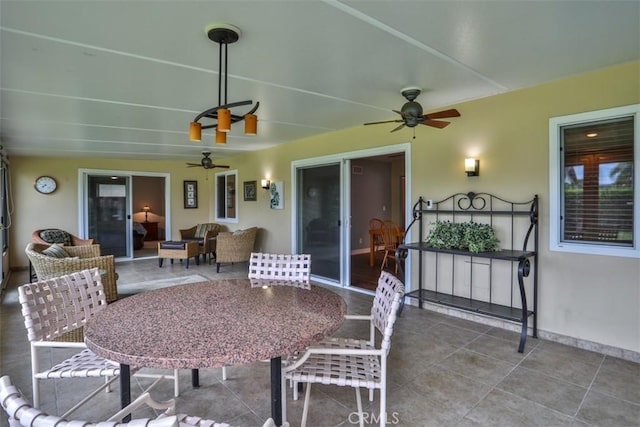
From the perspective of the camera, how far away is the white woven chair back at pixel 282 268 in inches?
110

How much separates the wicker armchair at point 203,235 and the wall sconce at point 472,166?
540cm

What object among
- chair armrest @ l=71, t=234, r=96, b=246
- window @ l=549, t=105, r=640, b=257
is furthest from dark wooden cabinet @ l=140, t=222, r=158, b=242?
window @ l=549, t=105, r=640, b=257

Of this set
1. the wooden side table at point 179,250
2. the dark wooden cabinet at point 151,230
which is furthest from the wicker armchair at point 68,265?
the dark wooden cabinet at point 151,230

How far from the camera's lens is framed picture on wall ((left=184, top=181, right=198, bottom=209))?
29.2 feet

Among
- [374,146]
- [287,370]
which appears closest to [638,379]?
[287,370]

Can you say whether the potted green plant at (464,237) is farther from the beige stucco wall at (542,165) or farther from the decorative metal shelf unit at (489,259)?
the beige stucco wall at (542,165)

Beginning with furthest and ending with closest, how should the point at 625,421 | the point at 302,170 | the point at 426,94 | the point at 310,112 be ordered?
the point at 302,170, the point at 310,112, the point at 426,94, the point at 625,421

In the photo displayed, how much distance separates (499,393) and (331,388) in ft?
3.74

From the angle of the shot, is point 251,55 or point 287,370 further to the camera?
point 251,55

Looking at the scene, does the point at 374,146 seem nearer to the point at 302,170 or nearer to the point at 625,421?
the point at 302,170

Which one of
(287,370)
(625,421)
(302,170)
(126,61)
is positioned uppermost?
(126,61)

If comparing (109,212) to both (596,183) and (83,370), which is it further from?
(596,183)

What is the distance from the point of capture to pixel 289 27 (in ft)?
7.07

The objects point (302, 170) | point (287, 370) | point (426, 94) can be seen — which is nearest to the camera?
point (287, 370)
